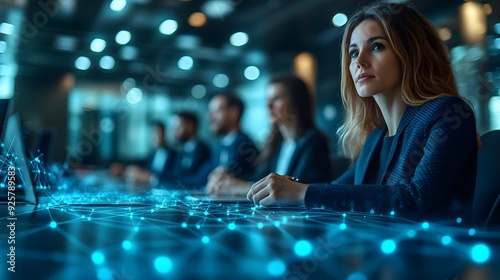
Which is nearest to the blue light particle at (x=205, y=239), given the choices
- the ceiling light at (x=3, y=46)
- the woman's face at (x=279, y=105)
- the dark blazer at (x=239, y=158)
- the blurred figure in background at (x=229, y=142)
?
the woman's face at (x=279, y=105)

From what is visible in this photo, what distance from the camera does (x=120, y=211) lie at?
102cm

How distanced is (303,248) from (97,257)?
0.86ft

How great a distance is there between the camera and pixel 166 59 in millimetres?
5832

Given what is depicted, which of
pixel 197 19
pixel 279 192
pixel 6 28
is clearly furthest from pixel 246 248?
pixel 6 28

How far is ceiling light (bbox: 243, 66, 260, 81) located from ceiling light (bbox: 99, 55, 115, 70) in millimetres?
1866

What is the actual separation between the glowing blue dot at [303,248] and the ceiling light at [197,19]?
158 inches

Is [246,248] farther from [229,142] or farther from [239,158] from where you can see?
[229,142]

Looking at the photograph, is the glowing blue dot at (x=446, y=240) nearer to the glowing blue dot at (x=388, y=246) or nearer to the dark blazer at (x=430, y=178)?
the glowing blue dot at (x=388, y=246)

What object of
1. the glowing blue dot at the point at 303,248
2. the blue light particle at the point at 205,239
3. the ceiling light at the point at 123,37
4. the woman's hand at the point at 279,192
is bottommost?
the blue light particle at the point at 205,239

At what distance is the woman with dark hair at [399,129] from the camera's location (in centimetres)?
100

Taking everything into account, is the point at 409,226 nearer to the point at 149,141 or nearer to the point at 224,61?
the point at 224,61

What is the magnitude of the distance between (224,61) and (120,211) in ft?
16.8

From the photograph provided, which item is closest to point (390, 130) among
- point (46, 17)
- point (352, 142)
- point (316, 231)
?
point (352, 142)

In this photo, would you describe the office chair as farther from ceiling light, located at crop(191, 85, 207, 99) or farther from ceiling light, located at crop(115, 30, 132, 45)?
ceiling light, located at crop(191, 85, 207, 99)
